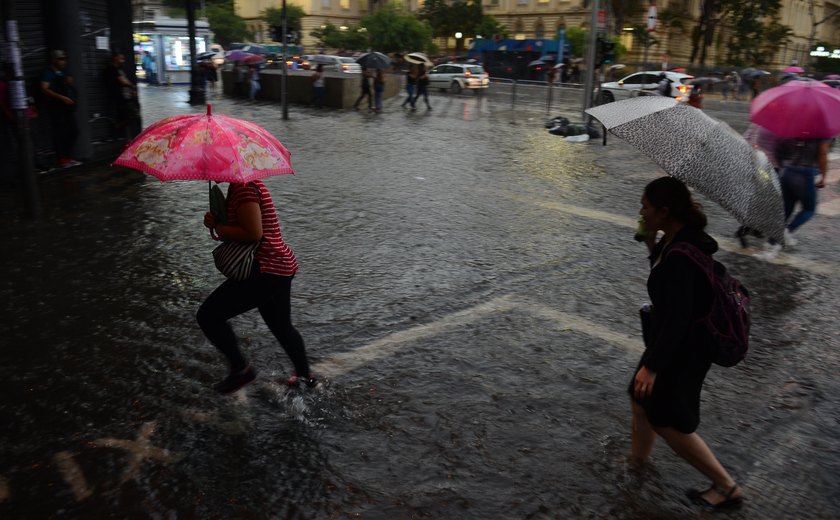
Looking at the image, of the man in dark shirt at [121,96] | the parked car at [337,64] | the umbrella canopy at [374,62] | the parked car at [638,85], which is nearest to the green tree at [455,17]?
the parked car at [337,64]

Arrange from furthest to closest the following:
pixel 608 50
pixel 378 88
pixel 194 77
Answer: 1. pixel 194 77
2. pixel 378 88
3. pixel 608 50

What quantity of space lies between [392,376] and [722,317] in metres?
2.24

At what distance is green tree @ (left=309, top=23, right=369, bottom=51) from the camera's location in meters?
75.0

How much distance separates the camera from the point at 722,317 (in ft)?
9.66

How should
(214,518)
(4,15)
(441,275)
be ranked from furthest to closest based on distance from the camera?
(4,15), (441,275), (214,518)

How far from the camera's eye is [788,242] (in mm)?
8156

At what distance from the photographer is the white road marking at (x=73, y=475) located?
3270mm

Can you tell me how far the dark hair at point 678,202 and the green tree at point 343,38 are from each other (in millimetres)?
75047

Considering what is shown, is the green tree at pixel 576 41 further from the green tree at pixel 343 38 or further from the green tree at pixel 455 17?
the green tree at pixel 343 38

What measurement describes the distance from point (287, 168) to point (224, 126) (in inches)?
14.8

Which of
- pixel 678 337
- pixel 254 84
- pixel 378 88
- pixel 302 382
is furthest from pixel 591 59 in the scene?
pixel 678 337

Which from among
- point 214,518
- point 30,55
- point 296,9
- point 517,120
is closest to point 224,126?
point 214,518

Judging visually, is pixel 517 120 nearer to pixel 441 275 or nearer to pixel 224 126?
pixel 441 275

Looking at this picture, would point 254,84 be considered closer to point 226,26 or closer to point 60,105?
point 60,105
